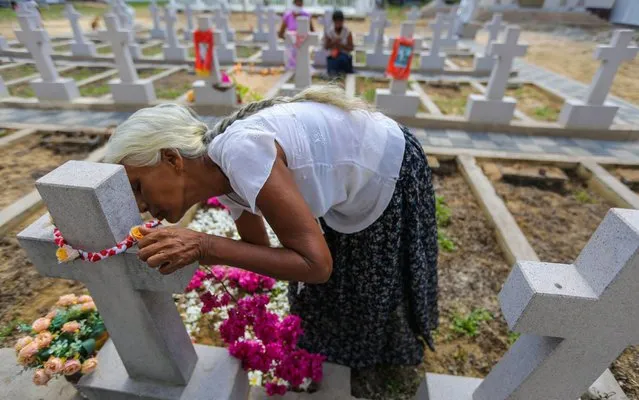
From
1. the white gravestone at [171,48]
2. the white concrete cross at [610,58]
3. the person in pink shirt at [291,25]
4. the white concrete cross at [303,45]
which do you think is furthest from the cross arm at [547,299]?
the white gravestone at [171,48]

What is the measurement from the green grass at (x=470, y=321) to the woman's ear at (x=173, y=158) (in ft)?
6.66

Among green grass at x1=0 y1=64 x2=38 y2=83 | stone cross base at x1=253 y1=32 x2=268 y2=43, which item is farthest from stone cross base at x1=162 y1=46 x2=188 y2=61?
stone cross base at x1=253 y1=32 x2=268 y2=43

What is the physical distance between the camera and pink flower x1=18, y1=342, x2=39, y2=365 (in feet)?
4.58

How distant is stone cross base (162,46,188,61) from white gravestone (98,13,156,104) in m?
3.17

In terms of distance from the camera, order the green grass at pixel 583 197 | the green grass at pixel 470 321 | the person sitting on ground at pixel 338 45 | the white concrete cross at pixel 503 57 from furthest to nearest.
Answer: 1. the person sitting on ground at pixel 338 45
2. the white concrete cross at pixel 503 57
3. the green grass at pixel 583 197
4. the green grass at pixel 470 321

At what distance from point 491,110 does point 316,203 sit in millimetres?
5322

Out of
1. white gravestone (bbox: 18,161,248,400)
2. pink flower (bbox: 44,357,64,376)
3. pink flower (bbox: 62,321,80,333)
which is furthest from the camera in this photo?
pink flower (bbox: 62,321,80,333)

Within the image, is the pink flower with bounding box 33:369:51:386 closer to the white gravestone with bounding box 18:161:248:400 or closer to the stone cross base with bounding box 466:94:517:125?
the white gravestone with bounding box 18:161:248:400

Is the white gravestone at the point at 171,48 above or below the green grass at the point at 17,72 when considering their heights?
above

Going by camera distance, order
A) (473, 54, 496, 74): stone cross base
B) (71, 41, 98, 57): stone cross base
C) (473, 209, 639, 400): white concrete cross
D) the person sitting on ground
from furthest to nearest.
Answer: (71, 41, 98, 57): stone cross base
(473, 54, 496, 74): stone cross base
the person sitting on ground
(473, 209, 639, 400): white concrete cross

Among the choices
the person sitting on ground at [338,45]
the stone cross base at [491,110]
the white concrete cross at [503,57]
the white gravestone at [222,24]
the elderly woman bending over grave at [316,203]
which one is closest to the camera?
the elderly woman bending over grave at [316,203]

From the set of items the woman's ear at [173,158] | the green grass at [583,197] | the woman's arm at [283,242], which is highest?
the woman's ear at [173,158]

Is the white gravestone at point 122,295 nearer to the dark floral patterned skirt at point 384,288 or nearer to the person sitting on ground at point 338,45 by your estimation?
the dark floral patterned skirt at point 384,288

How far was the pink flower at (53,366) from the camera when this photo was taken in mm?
1360
